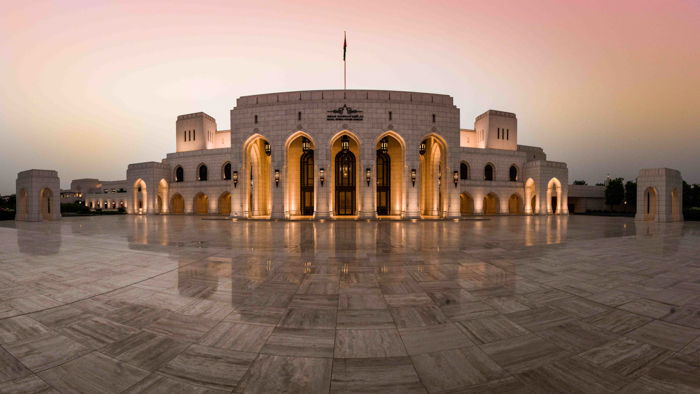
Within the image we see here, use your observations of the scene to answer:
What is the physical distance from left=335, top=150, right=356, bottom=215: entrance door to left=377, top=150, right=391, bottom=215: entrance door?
339 centimetres

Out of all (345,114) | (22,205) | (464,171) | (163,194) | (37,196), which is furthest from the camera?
(163,194)

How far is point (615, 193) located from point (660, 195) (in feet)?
96.6

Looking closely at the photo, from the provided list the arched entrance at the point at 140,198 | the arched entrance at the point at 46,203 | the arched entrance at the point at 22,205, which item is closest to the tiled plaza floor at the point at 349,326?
the arched entrance at the point at 46,203

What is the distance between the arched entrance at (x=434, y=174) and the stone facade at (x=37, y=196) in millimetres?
36965

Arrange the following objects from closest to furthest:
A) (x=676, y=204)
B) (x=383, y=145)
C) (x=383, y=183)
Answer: (x=676, y=204) → (x=383, y=145) → (x=383, y=183)

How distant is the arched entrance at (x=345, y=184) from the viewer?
32.1 metres

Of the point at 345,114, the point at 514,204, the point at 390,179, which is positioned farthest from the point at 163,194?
the point at 514,204

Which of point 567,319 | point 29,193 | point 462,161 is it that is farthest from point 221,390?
point 462,161

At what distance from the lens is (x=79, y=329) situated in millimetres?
3592

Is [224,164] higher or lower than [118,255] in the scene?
higher

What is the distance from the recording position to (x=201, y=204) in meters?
42.5

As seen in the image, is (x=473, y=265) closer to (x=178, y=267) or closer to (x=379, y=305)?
(x=379, y=305)

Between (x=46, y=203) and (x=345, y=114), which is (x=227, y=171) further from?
(x=345, y=114)

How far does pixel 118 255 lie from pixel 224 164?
118ft
